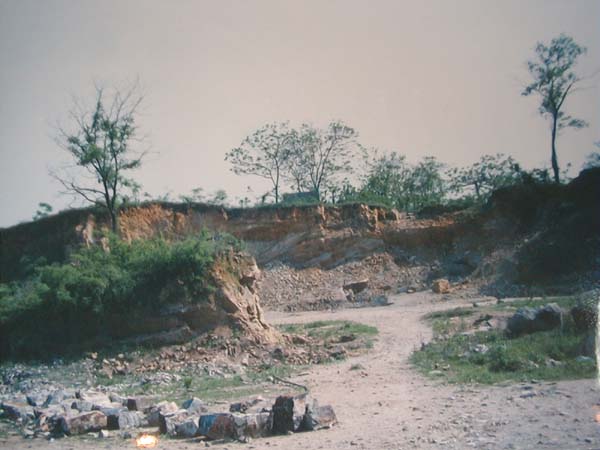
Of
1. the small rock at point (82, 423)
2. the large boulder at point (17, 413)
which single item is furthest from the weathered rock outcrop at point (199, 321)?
the small rock at point (82, 423)

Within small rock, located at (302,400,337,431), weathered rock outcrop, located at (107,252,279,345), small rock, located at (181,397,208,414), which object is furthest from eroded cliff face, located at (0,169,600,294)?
small rock, located at (302,400,337,431)

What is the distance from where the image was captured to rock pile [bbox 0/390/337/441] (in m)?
6.94

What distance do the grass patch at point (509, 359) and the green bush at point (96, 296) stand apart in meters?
6.33

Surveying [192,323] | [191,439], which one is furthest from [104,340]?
[191,439]

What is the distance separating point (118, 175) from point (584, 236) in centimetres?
2062

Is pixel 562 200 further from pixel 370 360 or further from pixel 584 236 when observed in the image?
pixel 370 360

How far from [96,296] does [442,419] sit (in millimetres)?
10598

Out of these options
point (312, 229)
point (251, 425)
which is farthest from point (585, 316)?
point (312, 229)

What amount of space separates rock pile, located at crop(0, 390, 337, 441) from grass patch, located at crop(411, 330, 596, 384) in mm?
3239

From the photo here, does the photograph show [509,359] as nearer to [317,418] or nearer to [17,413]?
[317,418]

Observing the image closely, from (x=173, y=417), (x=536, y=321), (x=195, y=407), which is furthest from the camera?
(x=536, y=321)

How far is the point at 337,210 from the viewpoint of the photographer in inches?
1391

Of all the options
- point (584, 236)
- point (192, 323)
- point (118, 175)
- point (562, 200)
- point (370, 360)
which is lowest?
point (370, 360)

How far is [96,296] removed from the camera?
14734 millimetres
